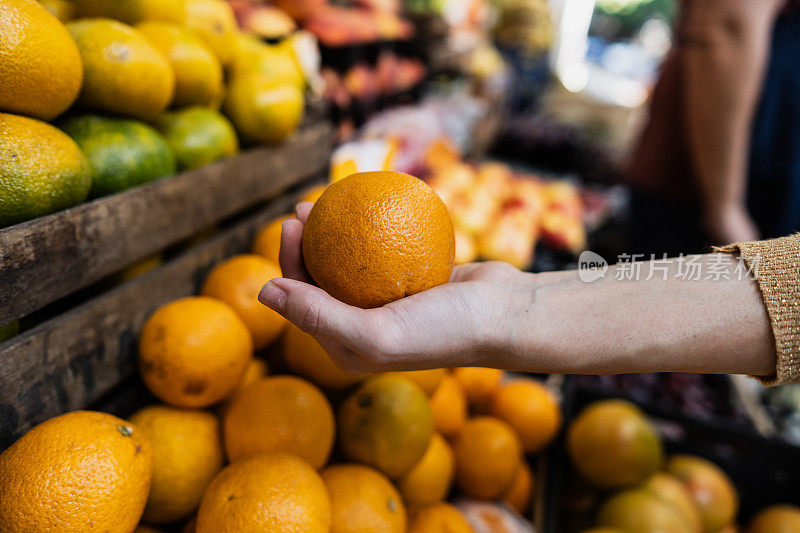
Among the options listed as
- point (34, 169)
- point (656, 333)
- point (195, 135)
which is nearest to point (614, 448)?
point (656, 333)

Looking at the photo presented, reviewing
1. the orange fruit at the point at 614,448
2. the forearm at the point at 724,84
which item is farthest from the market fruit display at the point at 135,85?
the forearm at the point at 724,84

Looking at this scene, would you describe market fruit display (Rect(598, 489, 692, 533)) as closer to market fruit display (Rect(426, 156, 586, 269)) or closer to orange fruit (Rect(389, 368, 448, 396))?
orange fruit (Rect(389, 368, 448, 396))

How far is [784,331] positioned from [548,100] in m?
9.04

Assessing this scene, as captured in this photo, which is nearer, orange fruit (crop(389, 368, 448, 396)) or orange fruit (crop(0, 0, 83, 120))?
orange fruit (crop(0, 0, 83, 120))

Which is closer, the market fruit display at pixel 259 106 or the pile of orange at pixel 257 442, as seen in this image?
the pile of orange at pixel 257 442

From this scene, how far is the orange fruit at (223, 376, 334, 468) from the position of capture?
1.05 meters

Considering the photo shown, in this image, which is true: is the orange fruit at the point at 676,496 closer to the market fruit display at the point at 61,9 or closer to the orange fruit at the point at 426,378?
the orange fruit at the point at 426,378

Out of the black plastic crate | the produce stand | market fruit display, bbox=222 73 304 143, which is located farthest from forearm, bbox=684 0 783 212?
market fruit display, bbox=222 73 304 143

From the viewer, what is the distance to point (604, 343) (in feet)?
3.22

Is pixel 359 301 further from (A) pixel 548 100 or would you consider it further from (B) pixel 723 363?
(A) pixel 548 100

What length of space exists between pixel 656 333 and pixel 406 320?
52cm

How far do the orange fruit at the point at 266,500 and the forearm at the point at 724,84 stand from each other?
251 centimetres

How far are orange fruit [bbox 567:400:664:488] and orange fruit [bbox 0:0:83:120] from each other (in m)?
1.89

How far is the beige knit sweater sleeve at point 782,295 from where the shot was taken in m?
0.93
